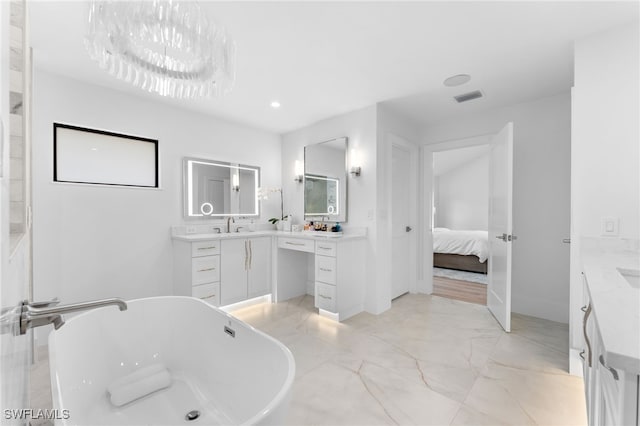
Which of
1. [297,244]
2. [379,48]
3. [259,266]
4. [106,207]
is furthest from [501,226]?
[106,207]

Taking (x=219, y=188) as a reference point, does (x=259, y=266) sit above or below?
below

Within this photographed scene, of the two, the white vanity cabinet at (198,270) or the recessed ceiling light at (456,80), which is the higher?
the recessed ceiling light at (456,80)

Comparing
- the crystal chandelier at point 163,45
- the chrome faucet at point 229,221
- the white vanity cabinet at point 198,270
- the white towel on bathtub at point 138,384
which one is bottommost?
the white towel on bathtub at point 138,384

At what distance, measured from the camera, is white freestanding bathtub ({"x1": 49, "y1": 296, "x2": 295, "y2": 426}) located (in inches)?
56.7

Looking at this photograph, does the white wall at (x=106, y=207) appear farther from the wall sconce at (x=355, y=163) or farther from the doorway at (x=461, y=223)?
the doorway at (x=461, y=223)

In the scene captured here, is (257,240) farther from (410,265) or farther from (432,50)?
(432,50)

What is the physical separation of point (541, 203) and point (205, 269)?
3761mm

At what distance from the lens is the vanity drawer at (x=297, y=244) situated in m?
3.26

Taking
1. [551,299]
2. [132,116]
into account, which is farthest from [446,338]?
[132,116]

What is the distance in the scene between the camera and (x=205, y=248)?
3037mm

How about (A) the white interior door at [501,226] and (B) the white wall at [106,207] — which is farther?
(A) the white interior door at [501,226]

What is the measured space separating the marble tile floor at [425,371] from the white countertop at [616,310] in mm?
931

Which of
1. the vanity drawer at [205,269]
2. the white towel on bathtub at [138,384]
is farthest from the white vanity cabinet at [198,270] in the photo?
the white towel on bathtub at [138,384]

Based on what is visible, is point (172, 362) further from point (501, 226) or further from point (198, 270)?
point (501, 226)
